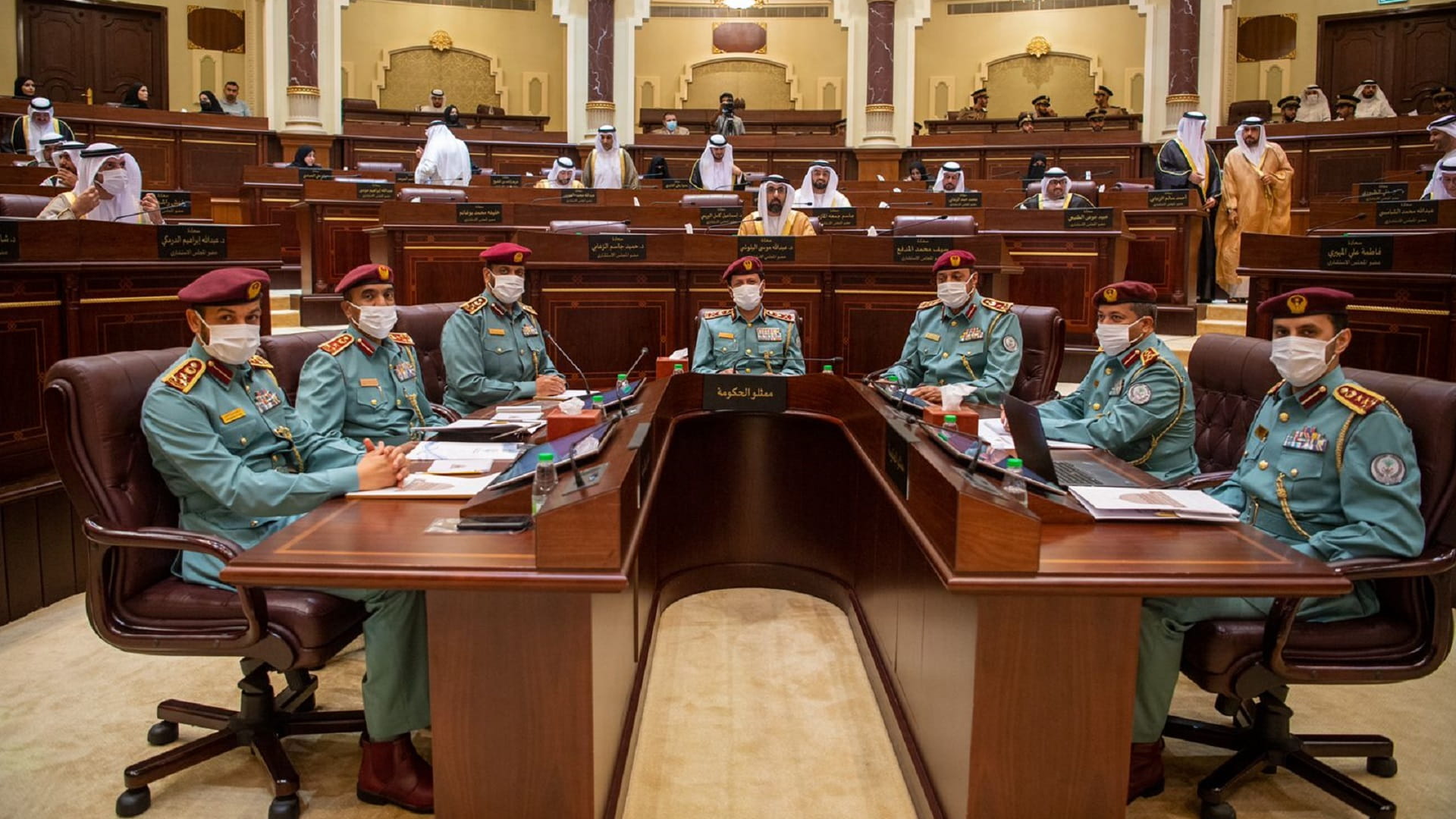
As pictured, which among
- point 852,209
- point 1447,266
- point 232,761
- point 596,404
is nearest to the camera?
point 232,761

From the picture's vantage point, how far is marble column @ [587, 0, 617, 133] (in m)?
14.3

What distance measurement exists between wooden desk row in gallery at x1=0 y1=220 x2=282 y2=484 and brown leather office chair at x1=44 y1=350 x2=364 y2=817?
1.68m

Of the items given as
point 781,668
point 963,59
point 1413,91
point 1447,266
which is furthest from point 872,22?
point 781,668

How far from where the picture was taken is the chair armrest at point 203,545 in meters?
2.26

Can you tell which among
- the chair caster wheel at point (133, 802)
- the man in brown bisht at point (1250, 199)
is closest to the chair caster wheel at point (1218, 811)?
the chair caster wheel at point (133, 802)

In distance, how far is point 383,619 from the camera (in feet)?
7.68

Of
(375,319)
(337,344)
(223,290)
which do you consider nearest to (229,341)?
(223,290)

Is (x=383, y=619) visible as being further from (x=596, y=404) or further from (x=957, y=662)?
(x=957, y=662)

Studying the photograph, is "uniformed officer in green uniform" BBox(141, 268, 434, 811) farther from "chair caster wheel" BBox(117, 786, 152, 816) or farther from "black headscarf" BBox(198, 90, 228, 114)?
"black headscarf" BBox(198, 90, 228, 114)

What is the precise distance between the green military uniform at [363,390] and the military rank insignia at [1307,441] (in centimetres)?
244

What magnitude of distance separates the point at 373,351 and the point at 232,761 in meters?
1.31

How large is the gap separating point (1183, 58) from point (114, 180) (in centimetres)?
1181

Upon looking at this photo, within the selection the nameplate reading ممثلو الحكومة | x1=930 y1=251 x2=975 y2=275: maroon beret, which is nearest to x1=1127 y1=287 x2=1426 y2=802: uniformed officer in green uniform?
the nameplate reading ممثلو الحكومة

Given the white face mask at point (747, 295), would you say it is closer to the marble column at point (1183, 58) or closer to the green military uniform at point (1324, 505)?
the green military uniform at point (1324, 505)
